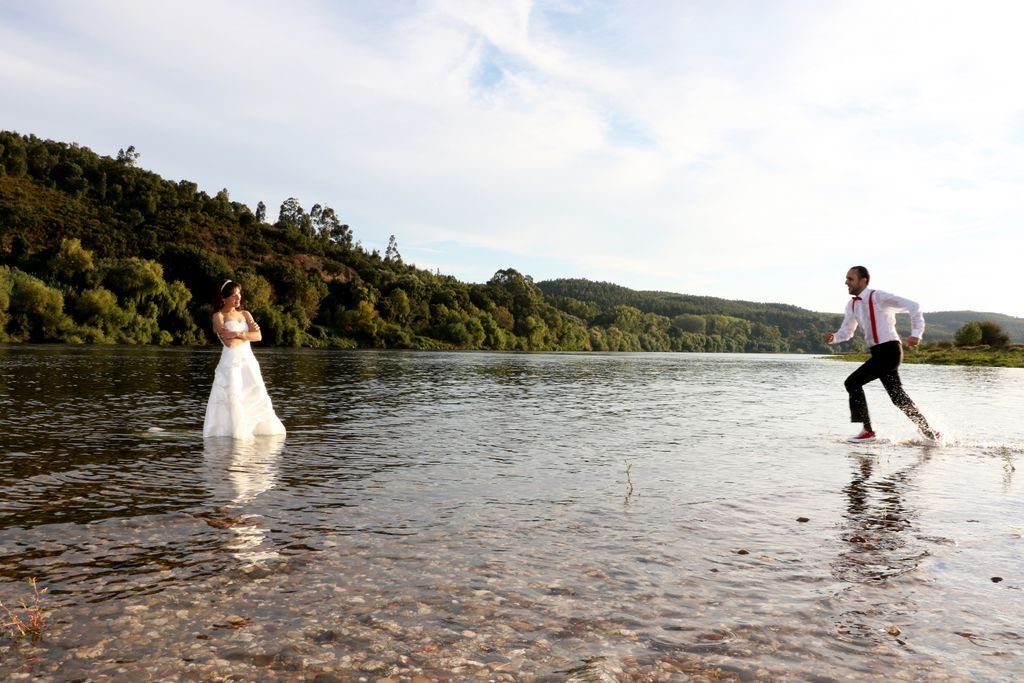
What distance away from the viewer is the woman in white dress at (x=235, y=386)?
12.6m

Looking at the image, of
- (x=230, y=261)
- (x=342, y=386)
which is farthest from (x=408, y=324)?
(x=342, y=386)

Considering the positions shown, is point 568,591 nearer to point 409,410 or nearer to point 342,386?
point 409,410

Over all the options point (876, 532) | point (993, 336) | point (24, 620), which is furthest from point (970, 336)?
point (24, 620)

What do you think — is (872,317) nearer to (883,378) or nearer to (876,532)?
(883,378)

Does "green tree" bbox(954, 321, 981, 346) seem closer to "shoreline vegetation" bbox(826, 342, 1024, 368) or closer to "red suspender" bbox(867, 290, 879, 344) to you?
"shoreline vegetation" bbox(826, 342, 1024, 368)

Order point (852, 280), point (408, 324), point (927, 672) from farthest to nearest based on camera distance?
point (408, 324)
point (852, 280)
point (927, 672)

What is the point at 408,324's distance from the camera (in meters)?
150

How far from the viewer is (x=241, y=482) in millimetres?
8781

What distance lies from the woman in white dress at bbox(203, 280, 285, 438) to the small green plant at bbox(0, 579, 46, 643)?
8227 millimetres

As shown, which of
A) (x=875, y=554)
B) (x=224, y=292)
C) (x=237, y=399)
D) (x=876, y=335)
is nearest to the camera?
(x=875, y=554)

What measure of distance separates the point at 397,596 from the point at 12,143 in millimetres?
168706

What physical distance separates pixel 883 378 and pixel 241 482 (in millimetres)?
11976

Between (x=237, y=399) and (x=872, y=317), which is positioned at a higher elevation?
(x=872, y=317)

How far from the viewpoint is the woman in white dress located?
12617mm
